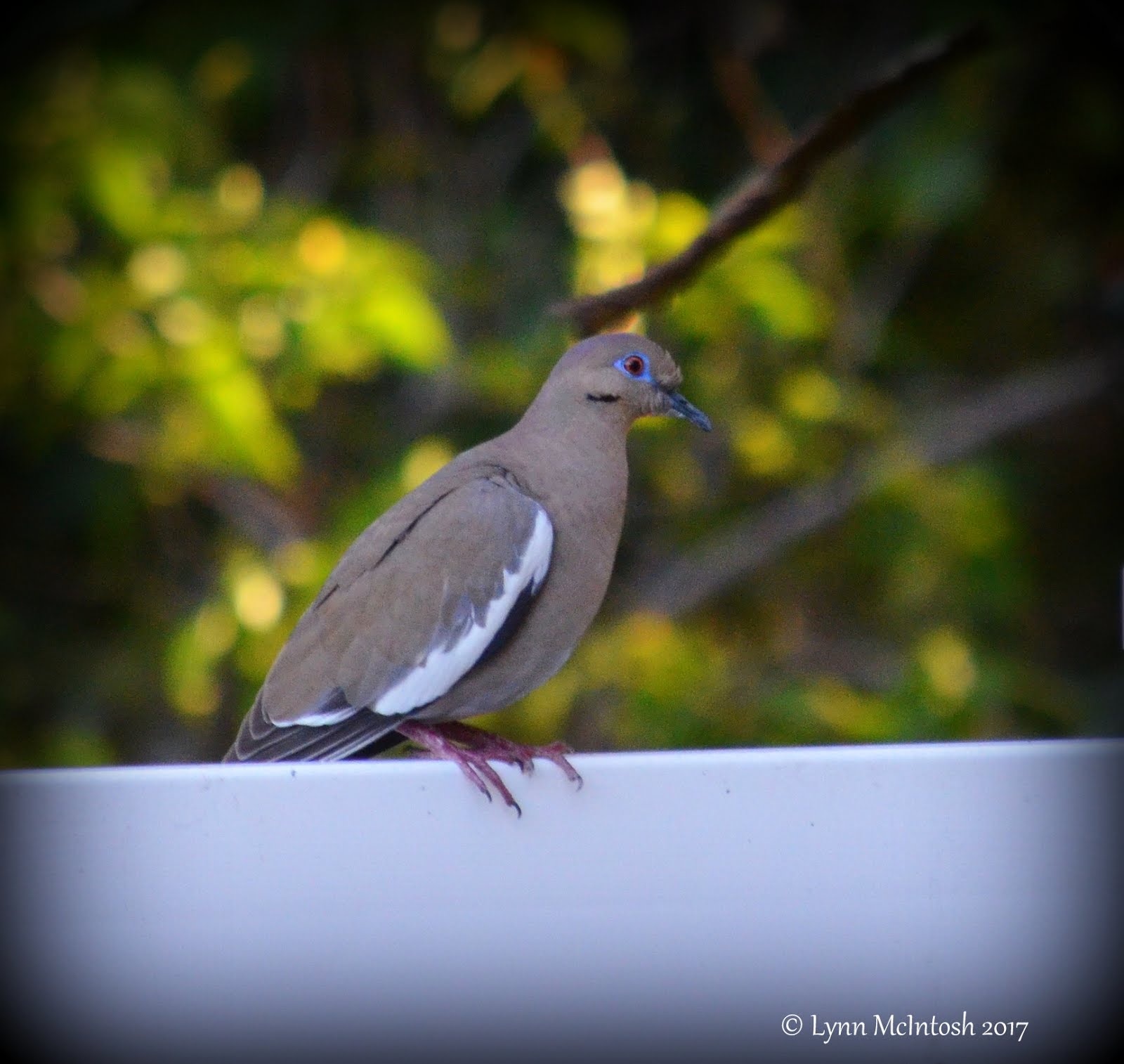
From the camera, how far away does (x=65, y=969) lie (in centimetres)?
143

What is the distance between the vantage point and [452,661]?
2.18 m

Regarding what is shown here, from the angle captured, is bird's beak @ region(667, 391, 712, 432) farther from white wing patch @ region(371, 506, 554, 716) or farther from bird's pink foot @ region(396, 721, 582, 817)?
bird's pink foot @ region(396, 721, 582, 817)

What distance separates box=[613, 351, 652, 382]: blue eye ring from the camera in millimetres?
2498

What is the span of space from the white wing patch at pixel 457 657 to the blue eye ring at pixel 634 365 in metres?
0.44

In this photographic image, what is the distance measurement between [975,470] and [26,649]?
293 cm

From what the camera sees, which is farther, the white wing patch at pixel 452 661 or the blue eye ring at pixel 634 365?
the blue eye ring at pixel 634 365

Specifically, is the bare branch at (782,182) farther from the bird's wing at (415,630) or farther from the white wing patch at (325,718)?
the white wing patch at (325,718)

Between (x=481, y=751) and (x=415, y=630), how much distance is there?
0.24 m

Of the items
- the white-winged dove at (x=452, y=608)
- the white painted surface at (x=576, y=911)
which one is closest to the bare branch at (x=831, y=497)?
the white-winged dove at (x=452, y=608)

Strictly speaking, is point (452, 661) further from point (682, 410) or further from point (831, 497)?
point (831, 497)

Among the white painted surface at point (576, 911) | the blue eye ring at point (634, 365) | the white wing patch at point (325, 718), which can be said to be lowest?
the white painted surface at point (576, 911)

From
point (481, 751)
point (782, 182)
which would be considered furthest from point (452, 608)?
point (782, 182)

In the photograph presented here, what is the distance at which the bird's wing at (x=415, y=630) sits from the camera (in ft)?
7.16

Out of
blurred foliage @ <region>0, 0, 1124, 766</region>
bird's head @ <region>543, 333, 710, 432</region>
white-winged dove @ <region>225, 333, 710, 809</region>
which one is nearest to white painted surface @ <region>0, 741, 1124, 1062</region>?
white-winged dove @ <region>225, 333, 710, 809</region>
